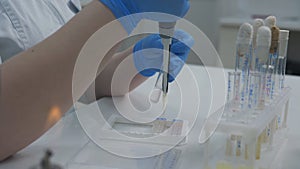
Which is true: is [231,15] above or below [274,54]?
below

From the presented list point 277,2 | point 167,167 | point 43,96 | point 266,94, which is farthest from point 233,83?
point 277,2

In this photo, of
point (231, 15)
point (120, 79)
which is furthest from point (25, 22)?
point (231, 15)

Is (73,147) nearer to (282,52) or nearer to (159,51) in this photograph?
(159,51)

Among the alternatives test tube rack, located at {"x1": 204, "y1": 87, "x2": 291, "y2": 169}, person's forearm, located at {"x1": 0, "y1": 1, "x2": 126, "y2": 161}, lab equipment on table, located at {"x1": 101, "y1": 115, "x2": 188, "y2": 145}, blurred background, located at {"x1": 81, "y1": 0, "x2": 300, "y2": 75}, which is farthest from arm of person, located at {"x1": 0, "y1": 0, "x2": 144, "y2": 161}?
blurred background, located at {"x1": 81, "y1": 0, "x2": 300, "y2": 75}

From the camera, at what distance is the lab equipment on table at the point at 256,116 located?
53 centimetres

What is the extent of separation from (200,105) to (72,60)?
35 centimetres

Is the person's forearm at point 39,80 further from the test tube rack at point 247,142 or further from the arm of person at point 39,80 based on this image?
the test tube rack at point 247,142

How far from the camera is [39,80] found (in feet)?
1.81

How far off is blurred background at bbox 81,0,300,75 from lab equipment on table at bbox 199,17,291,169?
1.54 meters

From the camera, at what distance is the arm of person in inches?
21.3

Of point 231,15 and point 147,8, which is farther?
point 231,15

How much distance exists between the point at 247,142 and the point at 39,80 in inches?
11.3

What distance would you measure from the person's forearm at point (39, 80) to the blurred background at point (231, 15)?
1.69 m

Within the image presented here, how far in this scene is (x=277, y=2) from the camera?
229 centimetres
